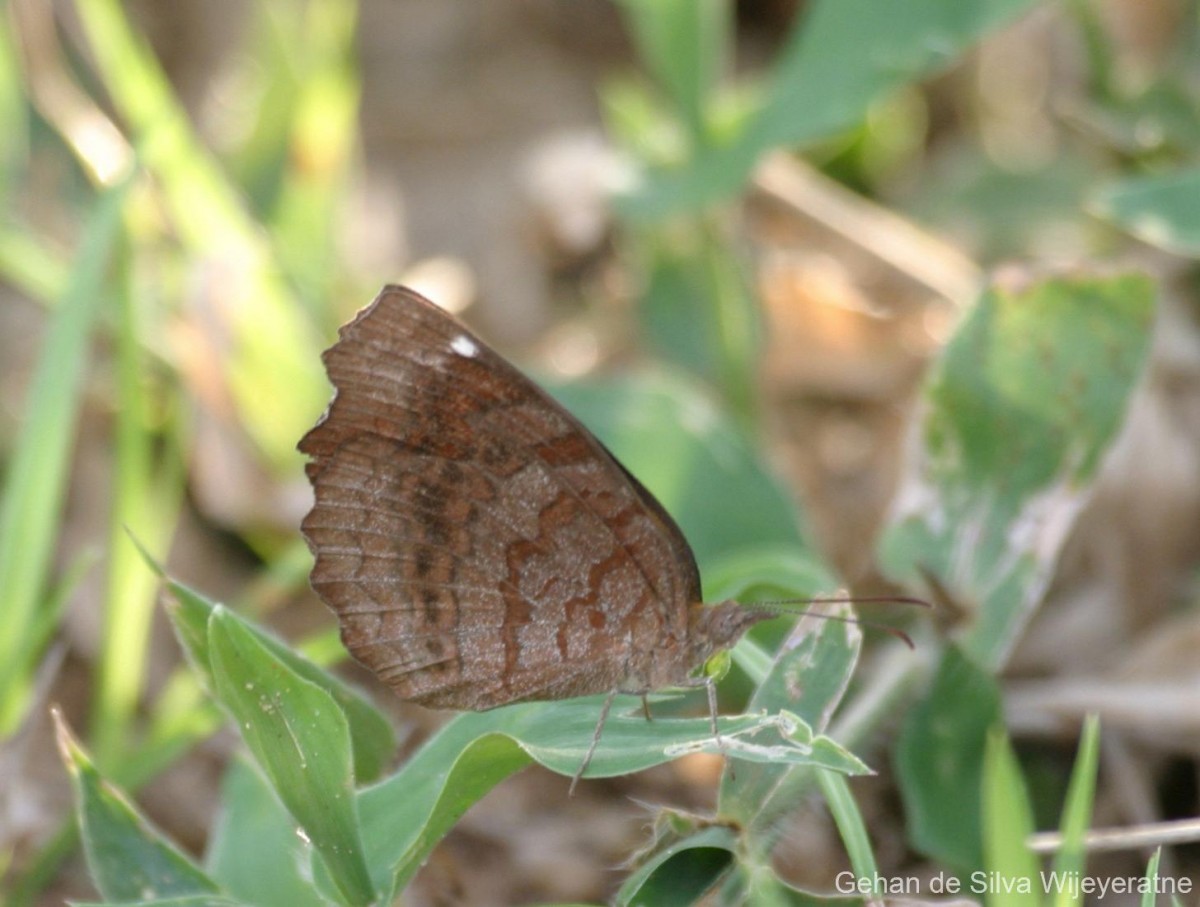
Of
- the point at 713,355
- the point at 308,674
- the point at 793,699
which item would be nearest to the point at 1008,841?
the point at 793,699

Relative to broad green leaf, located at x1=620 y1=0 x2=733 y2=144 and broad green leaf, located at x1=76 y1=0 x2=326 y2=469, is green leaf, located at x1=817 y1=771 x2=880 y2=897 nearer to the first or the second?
broad green leaf, located at x1=76 y1=0 x2=326 y2=469

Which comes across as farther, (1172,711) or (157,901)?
(1172,711)

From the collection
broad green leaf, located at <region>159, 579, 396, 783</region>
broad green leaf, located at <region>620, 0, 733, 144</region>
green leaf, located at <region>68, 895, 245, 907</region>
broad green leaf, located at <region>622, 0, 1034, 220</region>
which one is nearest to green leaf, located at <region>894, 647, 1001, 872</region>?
broad green leaf, located at <region>159, 579, 396, 783</region>

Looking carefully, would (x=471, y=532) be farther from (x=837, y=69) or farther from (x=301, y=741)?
(x=837, y=69)

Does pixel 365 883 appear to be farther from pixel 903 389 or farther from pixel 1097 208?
pixel 903 389

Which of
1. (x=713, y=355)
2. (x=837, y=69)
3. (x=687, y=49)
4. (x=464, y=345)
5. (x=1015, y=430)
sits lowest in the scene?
(x=1015, y=430)

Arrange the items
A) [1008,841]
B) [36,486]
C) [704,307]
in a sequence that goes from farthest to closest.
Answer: [704,307] → [36,486] → [1008,841]

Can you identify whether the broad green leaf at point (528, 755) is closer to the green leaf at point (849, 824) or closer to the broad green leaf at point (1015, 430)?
the green leaf at point (849, 824)

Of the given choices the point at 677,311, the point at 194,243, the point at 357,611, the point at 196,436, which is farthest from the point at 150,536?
the point at 677,311
